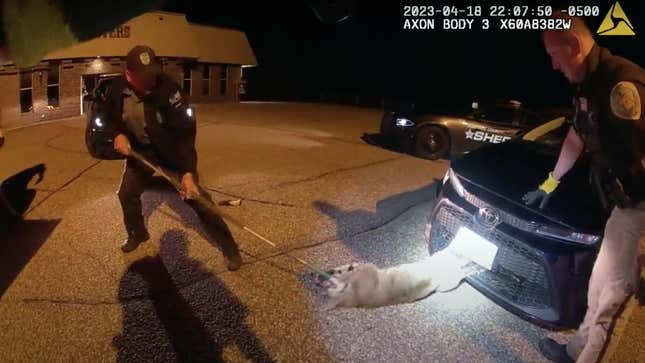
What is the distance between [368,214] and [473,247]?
2.61 m

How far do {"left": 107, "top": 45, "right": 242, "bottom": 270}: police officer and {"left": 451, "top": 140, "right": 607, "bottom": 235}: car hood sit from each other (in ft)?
7.23

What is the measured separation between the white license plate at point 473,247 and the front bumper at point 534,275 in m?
0.04

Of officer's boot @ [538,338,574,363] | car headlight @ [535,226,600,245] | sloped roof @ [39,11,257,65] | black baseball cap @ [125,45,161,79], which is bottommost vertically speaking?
officer's boot @ [538,338,574,363]

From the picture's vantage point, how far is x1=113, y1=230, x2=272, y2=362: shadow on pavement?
10.6ft

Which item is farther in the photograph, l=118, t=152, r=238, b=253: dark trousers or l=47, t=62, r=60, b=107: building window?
l=47, t=62, r=60, b=107: building window

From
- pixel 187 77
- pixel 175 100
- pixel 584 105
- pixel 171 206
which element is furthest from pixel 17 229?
pixel 187 77

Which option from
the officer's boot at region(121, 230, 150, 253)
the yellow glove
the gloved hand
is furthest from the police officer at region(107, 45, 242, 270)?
the yellow glove

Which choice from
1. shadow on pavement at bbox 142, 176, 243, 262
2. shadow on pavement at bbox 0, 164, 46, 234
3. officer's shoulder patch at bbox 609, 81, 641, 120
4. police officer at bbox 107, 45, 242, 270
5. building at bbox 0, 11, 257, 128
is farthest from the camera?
building at bbox 0, 11, 257, 128

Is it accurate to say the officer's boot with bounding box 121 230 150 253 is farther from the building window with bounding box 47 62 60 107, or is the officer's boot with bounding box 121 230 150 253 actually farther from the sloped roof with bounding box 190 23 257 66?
the sloped roof with bounding box 190 23 257 66

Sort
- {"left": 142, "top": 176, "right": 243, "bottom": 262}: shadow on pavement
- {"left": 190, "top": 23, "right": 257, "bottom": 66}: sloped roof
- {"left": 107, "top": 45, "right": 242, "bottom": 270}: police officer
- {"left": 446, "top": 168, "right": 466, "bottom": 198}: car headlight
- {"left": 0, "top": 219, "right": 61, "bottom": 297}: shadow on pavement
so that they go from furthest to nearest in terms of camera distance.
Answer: {"left": 190, "top": 23, "right": 257, "bottom": 66}: sloped roof
{"left": 142, "top": 176, "right": 243, "bottom": 262}: shadow on pavement
{"left": 0, "top": 219, "right": 61, "bottom": 297}: shadow on pavement
{"left": 107, "top": 45, "right": 242, "bottom": 270}: police officer
{"left": 446, "top": 168, "right": 466, "bottom": 198}: car headlight

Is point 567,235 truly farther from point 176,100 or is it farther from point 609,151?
point 176,100

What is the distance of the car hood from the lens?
3.35 metres

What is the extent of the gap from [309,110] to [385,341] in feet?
53.5

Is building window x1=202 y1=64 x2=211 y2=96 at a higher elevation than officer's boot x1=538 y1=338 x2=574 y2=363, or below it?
higher
